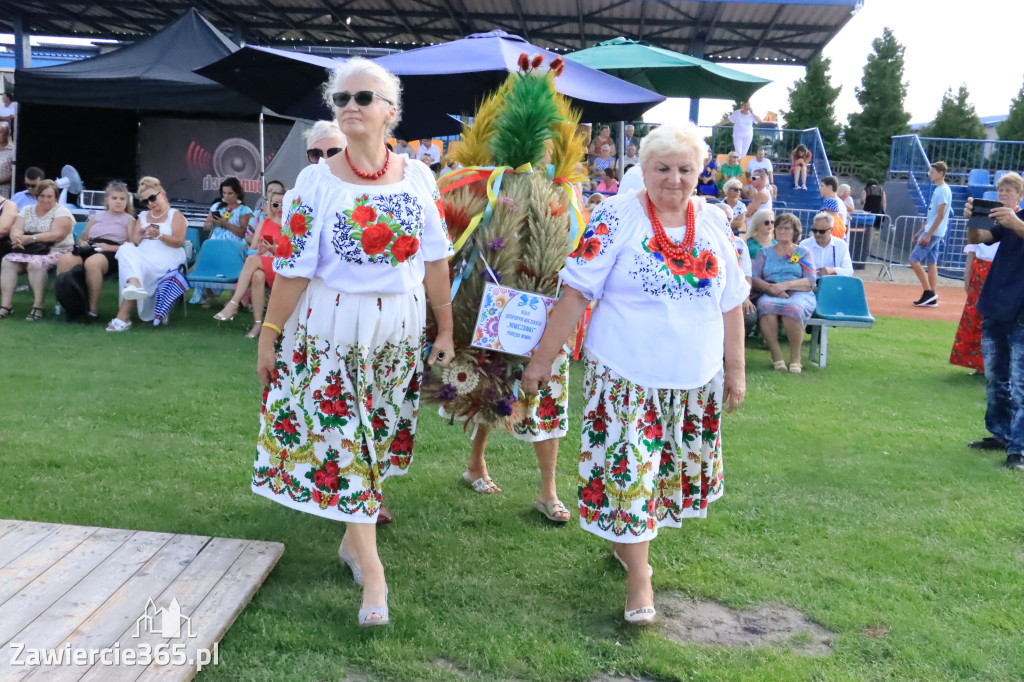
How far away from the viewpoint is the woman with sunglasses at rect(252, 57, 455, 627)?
10.4 feet

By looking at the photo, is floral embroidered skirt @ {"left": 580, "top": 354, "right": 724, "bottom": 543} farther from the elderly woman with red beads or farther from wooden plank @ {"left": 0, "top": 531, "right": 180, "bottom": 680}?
wooden plank @ {"left": 0, "top": 531, "right": 180, "bottom": 680}

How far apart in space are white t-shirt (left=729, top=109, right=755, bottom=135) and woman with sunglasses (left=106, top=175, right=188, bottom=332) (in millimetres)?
10687

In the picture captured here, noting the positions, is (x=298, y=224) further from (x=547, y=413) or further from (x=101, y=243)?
(x=101, y=243)

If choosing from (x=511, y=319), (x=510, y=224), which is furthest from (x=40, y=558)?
(x=510, y=224)

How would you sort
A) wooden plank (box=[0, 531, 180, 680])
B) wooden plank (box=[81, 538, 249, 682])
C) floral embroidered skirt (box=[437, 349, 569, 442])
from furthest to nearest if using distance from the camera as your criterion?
1. floral embroidered skirt (box=[437, 349, 569, 442])
2. wooden plank (box=[0, 531, 180, 680])
3. wooden plank (box=[81, 538, 249, 682])

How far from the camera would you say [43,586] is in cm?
315

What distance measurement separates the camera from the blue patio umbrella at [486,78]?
7.13 metres

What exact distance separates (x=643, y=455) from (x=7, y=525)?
2.66 m

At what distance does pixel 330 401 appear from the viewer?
3.23 meters

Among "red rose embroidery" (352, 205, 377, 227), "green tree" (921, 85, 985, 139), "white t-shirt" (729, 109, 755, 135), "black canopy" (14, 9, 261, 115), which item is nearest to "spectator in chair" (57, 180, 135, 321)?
"black canopy" (14, 9, 261, 115)

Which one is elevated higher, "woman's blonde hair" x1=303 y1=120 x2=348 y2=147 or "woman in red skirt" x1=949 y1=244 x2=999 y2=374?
"woman's blonde hair" x1=303 y1=120 x2=348 y2=147

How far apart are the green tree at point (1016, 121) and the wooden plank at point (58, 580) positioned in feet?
109

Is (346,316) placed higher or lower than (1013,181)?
lower

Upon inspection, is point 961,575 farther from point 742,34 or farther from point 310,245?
point 742,34
